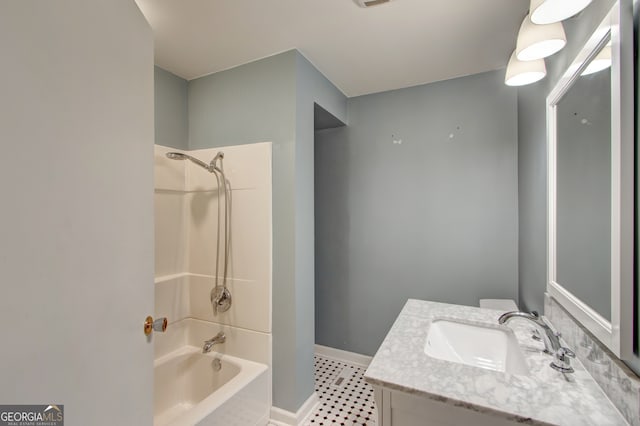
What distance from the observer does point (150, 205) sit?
103cm

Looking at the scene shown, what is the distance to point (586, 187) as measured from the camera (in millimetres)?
998

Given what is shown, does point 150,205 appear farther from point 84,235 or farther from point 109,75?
point 109,75

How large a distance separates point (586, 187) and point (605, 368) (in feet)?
1.90

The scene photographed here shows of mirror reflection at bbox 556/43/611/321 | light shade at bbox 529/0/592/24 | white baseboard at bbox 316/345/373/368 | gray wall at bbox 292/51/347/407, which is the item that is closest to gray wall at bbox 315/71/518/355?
white baseboard at bbox 316/345/373/368

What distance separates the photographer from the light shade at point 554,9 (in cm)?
86

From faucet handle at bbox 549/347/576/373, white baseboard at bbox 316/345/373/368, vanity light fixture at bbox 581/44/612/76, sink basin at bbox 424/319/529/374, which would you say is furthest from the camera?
white baseboard at bbox 316/345/373/368

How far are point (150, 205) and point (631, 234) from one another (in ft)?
4.76

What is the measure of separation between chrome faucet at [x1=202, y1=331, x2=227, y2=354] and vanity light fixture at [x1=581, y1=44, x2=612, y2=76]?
2346 mm

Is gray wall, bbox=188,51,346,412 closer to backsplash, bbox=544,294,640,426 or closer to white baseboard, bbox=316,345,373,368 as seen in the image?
white baseboard, bbox=316,345,373,368

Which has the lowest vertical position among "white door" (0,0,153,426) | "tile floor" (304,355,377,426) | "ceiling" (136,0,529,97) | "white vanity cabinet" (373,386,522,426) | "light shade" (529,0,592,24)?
"tile floor" (304,355,377,426)

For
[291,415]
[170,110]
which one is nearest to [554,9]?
[170,110]

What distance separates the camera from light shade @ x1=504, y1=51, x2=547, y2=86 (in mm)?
1276

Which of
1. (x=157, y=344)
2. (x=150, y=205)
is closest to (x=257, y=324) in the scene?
(x=157, y=344)

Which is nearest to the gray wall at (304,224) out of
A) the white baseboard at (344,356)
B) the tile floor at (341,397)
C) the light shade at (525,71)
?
the tile floor at (341,397)
